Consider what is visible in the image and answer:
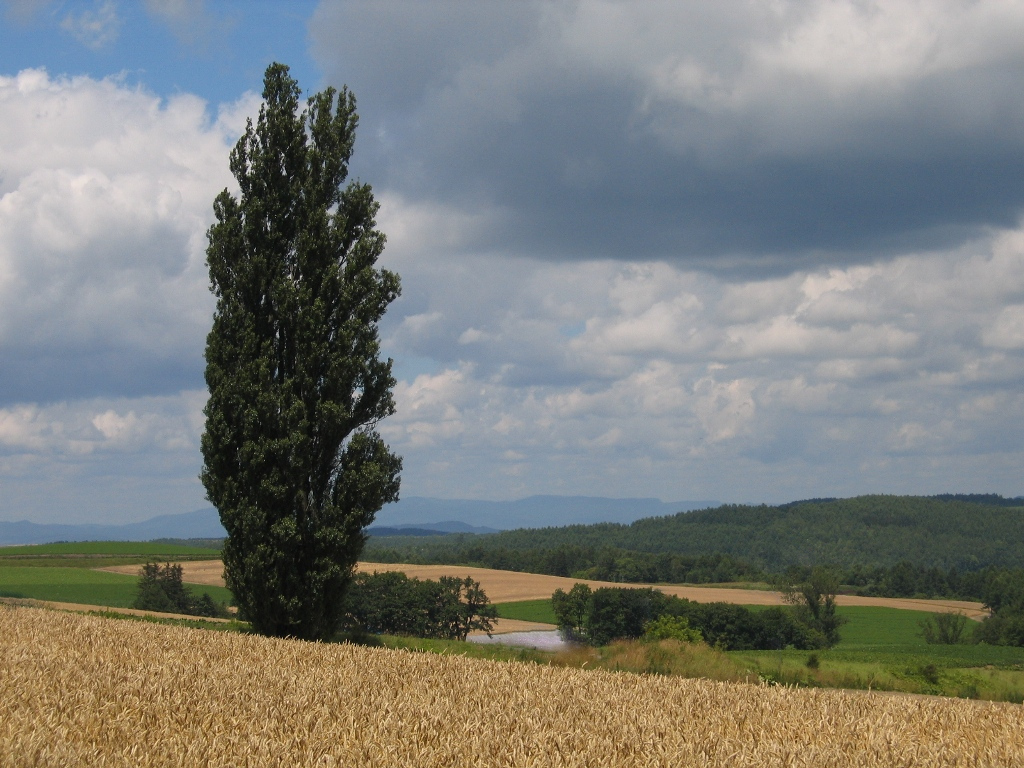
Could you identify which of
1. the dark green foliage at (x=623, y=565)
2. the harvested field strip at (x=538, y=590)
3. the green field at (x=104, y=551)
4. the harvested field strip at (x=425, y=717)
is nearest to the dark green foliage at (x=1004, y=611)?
the harvested field strip at (x=538, y=590)

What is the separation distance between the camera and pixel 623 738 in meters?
8.04

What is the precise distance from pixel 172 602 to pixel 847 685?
59.3 metres

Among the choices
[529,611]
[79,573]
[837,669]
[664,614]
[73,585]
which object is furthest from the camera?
[79,573]

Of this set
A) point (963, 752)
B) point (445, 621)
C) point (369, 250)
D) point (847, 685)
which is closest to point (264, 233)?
point (369, 250)

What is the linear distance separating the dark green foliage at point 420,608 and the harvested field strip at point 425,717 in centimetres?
5142

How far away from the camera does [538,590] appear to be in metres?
103

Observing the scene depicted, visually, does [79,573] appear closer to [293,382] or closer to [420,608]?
[420,608]

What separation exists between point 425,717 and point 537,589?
321 feet

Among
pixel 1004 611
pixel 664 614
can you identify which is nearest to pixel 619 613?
pixel 664 614

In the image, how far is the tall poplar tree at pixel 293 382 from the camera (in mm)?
24844

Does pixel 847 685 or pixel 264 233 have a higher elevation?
pixel 264 233

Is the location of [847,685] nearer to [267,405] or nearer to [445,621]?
[267,405]

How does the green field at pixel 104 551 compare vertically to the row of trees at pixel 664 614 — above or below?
above

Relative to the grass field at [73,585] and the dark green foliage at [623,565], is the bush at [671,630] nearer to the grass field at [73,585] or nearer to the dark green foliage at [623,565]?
the grass field at [73,585]
